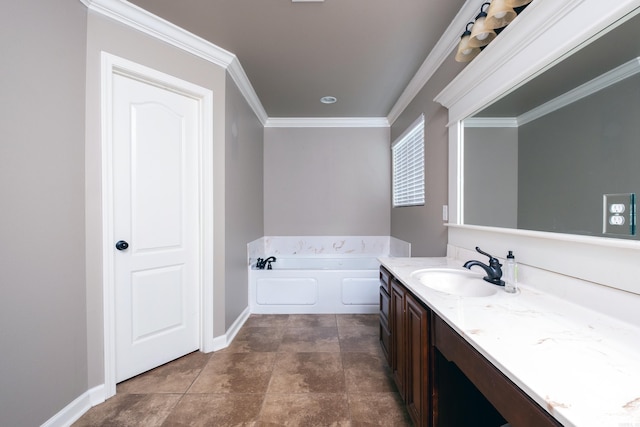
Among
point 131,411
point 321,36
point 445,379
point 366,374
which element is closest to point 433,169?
point 321,36

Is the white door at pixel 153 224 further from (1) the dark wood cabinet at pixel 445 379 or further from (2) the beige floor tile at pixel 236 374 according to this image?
(1) the dark wood cabinet at pixel 445 379

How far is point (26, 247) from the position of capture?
1.28m

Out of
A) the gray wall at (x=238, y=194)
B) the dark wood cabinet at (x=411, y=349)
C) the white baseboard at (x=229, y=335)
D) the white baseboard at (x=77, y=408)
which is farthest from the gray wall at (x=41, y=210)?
the dark wood cabinet at (x=411, y=349)

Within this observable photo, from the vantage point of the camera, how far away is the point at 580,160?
1013mm

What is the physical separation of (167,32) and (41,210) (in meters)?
1.51

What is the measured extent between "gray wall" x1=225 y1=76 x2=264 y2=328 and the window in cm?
187

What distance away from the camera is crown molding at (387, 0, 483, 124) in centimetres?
164

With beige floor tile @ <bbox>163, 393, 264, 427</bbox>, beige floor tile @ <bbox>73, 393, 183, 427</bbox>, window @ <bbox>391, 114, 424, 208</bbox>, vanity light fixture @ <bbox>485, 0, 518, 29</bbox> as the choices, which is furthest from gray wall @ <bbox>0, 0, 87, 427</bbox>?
→ window @ <bbox>391, 114, 424, 208</bbox>

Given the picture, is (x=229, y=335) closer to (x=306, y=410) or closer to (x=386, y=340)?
(x=306, y=410)

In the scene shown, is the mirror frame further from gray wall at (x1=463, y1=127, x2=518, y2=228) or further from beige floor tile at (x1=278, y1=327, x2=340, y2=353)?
beige floor tile at (x1=278, y1=327, x2=340, y2=353)

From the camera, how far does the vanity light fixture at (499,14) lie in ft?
3.88

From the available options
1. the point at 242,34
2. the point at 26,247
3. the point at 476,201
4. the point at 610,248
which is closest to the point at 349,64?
the point at 242,34

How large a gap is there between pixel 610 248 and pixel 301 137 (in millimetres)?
3494

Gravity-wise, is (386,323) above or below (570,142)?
below
